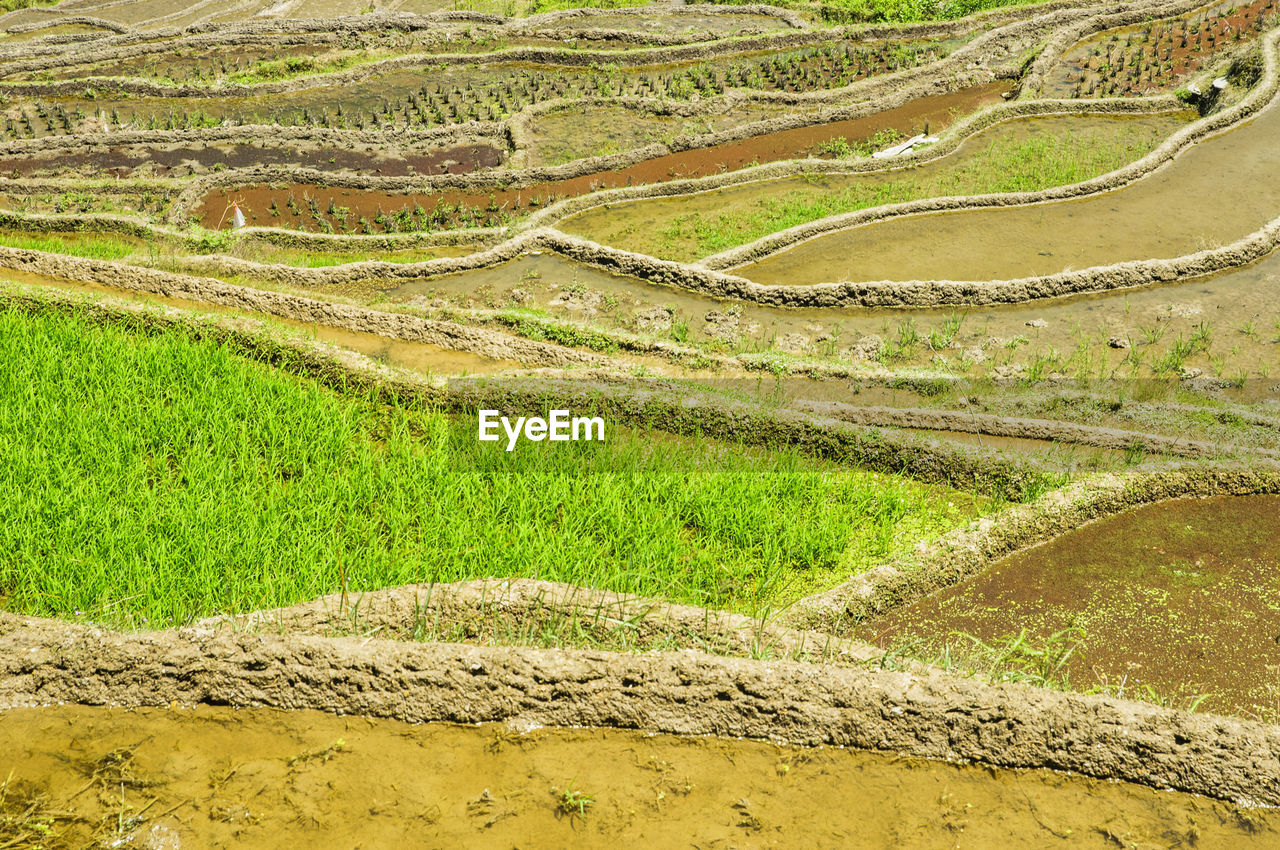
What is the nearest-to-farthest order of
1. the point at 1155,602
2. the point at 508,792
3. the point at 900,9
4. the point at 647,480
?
the point at 508,792, the point at 1155,602, the point at 647,480, the point at 900,9

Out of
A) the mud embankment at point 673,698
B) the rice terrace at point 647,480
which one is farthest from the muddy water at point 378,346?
the mud embankment at point 673,698

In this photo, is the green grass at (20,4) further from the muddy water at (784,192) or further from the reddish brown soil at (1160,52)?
the reddish brown soil at (1160,52)

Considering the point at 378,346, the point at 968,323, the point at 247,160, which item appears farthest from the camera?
the point at 247,160

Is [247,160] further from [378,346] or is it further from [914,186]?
[914,186]

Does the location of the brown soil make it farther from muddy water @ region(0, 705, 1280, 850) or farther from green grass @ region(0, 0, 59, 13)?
green grass @ region(0, 0, 59, 13)

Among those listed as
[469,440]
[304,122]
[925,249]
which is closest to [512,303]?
[469,440]

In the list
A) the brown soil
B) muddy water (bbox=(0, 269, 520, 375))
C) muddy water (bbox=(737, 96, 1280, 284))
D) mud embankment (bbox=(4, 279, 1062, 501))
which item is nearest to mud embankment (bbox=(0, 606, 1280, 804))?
mud embankment (bbox=(4, 279, 1062, 501))

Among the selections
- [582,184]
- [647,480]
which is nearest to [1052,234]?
[582,184]
